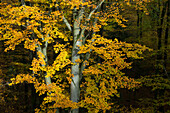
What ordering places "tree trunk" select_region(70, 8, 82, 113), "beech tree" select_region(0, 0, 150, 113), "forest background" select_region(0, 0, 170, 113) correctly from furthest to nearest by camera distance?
"tree trunk" select_region(70, 8, 82, 113)
"forest background" select_region(0, 0, 170, 113)
"beech tree" select_region(0, 0, 150, 113)

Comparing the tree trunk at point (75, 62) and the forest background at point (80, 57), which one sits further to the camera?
the tree trunk at point (75, 62)

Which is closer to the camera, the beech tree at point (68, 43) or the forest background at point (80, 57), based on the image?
the beech tree at point (68, 43)

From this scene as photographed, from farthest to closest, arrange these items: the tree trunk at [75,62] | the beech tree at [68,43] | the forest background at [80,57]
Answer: the tree trunk at [75,62] < the forest background at [80,57] < the beech tree at [68,43]

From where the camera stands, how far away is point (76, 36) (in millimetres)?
6816

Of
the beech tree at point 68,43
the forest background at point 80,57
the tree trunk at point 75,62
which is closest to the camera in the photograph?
the beech tree at point 68,43

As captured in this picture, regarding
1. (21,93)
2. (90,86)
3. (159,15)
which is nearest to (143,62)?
(159,15)

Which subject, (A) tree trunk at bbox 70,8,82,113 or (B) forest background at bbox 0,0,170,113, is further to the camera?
(A) tree trunk at bbox 70,8,82,113

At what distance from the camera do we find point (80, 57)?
9.99 meters

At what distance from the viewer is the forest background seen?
655cm

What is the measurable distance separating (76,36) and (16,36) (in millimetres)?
2552

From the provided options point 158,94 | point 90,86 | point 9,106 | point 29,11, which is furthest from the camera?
point 9,106

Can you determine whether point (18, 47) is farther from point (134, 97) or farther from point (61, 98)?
point (134, 97)

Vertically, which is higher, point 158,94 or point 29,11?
point 29,11

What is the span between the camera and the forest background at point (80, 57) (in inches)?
258
